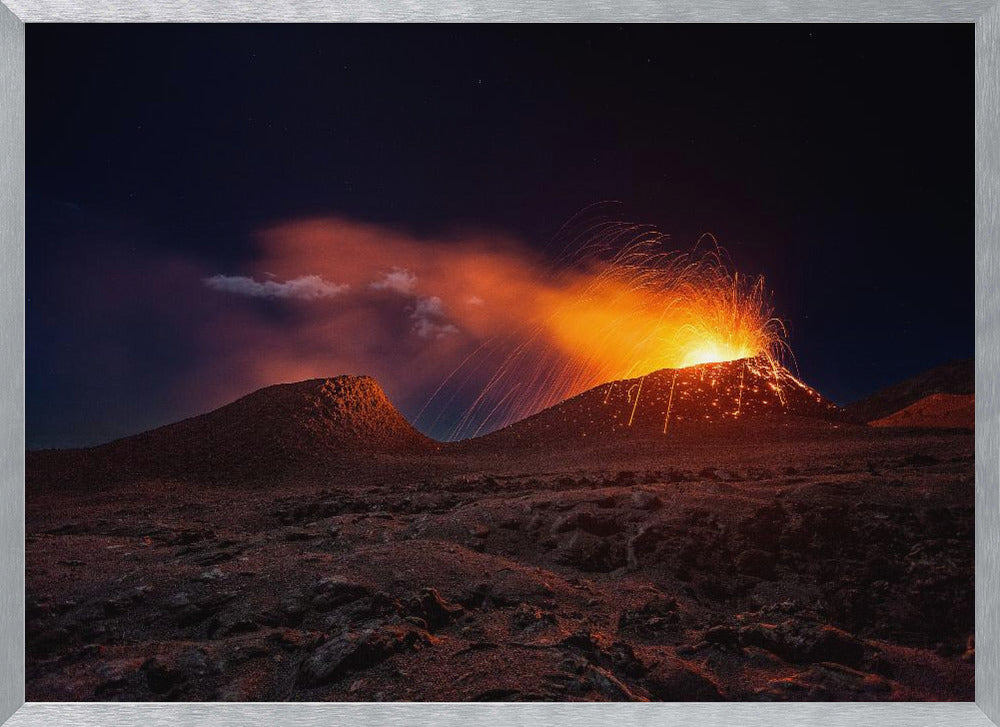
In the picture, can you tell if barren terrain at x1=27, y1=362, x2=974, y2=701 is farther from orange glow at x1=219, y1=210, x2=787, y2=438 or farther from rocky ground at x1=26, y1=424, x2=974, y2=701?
orange glow at x1=219, y1=210, x2=787, y2=438

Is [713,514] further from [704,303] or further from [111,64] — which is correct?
[111,64]

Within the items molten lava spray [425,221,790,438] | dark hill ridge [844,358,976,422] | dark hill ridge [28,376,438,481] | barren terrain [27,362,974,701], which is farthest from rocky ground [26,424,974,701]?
molten lava spray [425,221,790,438]

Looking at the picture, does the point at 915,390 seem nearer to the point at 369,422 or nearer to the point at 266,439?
the point at 369,422

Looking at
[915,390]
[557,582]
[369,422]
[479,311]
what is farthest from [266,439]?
[915,390]

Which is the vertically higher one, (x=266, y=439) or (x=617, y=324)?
(x=617, y=324)

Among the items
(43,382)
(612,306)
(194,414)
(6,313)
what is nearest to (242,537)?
(194,414)

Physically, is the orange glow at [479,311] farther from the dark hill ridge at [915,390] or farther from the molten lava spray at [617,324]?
the dark hill ridge at [915,390]
